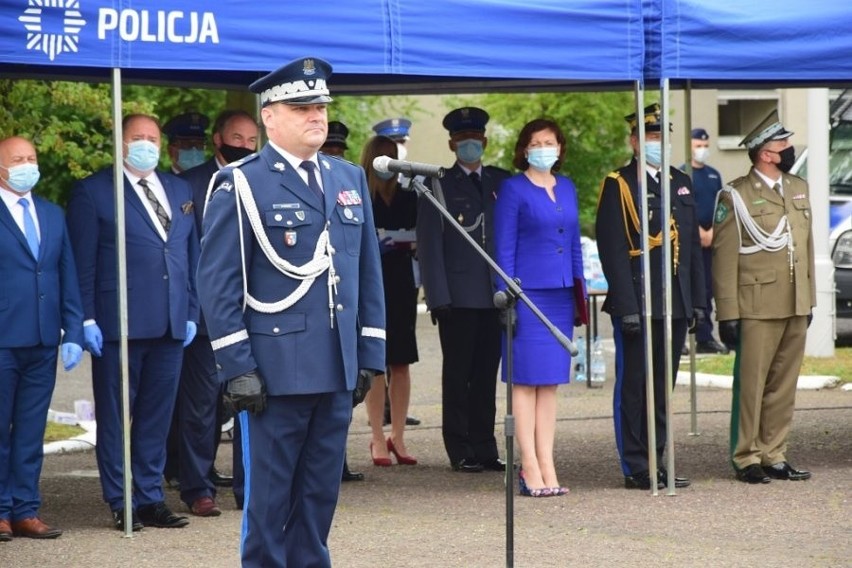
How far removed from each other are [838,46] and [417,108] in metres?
17.3

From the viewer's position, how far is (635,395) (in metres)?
Result: 9.95

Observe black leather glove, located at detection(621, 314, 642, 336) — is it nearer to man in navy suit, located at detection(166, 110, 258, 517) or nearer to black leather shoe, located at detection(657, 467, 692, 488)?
black leather shoe, located at detection(657, 467, 692, 488)

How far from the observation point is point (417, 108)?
26.5m

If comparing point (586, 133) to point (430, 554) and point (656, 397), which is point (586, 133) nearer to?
point (656, 397)

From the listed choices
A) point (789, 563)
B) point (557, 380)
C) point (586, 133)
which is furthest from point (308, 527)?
point (586, 133)

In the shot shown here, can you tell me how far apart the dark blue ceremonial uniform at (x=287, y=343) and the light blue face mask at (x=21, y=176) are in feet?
7.70

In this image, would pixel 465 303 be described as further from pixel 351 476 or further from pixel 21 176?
pixel 21 176

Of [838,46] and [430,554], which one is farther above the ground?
[838,46]

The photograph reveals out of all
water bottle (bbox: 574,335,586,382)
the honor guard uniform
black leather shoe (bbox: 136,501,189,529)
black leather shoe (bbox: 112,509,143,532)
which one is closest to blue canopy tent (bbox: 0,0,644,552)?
black leather shoe (bbox: 112,509,143,532)

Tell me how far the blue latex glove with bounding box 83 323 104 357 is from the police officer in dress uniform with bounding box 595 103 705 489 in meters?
2.95

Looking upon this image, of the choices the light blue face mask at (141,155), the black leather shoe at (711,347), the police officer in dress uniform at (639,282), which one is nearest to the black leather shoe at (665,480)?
the police officer in dress uniform at (639,282)

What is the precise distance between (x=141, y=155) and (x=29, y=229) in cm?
71

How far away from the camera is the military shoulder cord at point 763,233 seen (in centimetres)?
1003

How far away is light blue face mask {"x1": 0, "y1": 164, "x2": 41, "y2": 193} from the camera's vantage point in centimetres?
845
